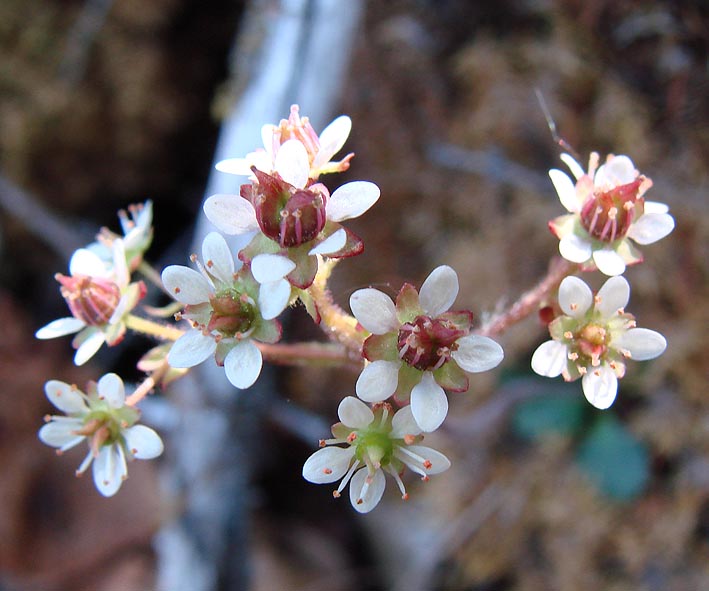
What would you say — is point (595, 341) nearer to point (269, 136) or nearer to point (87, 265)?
point (269, 136)

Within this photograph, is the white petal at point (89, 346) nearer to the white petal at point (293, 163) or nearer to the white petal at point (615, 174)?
the white petal at point (293, 163)

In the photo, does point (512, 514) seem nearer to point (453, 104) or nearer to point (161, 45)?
point (453, 104)

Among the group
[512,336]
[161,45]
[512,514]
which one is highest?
[161,45]

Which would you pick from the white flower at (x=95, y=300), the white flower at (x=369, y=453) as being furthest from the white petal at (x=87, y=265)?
the white flower at (x=369, y=453)

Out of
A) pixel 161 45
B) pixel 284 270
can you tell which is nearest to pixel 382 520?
pixel 284 270

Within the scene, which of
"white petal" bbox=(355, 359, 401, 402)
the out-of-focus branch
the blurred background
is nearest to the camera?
"white petal" bbox=(355, 359, 401, 402)

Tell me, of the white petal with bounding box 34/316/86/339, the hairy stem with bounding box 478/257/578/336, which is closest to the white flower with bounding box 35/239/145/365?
the white petal with bounding box 34/316/86/339

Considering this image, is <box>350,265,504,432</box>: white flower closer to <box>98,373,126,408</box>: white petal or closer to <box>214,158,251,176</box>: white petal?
<box>214,158,251,176</box>: white petal
